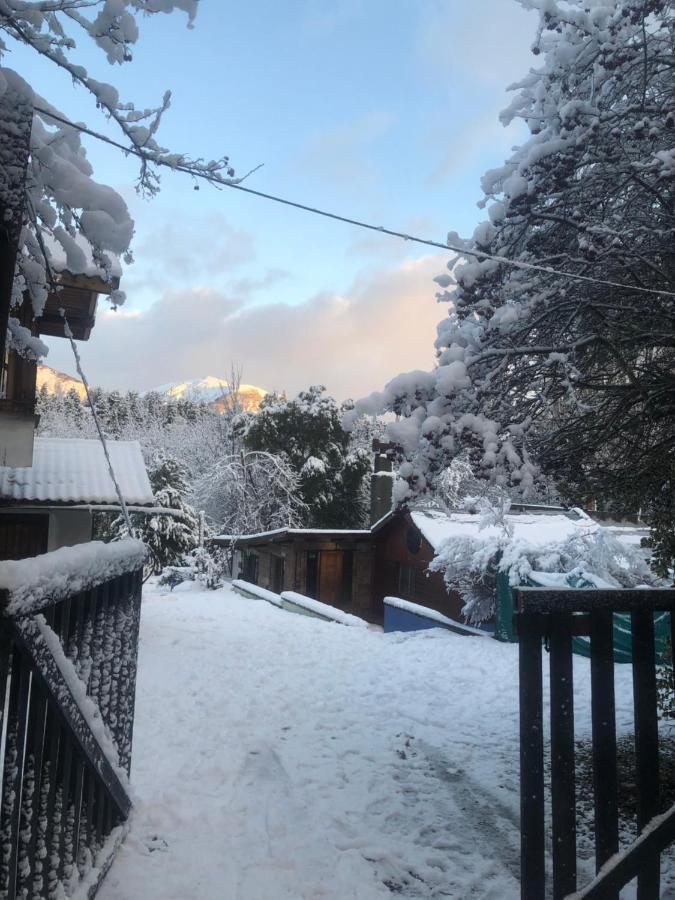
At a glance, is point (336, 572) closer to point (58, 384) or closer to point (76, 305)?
point (76, 305)

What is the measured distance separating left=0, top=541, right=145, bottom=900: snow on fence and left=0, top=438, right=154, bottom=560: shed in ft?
21.0

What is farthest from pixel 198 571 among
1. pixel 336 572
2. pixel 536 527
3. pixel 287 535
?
pixel 536 527

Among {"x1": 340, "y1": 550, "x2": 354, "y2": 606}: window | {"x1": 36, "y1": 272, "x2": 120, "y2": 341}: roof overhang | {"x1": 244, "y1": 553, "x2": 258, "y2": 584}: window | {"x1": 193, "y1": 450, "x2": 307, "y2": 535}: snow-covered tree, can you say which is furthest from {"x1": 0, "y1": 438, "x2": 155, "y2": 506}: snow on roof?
{"x1": 193, "y1": 450, "x2": 307, "y2": 535}: snow-covered tree

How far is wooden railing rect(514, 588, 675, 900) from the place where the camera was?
270 cm

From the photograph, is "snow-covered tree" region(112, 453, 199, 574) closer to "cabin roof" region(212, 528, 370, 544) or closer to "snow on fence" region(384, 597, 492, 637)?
"cabin roof" region(212, 528, 370, 544)

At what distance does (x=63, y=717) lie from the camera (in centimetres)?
236

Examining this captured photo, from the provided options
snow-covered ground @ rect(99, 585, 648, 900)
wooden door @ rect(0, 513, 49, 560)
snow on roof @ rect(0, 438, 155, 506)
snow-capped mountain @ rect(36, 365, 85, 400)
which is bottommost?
snow-covered ground @ rect(99, 585, 648, 900)

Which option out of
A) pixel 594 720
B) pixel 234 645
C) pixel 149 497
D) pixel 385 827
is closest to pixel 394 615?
pixel 234 645

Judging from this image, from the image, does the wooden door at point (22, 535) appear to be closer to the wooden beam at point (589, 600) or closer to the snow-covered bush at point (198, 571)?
the wooden beam at point (589, 600)

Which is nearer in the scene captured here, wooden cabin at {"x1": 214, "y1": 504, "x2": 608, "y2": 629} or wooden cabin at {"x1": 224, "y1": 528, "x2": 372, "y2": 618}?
wooden cabin at {"x1": 214, "y1": 504, "x2": 608, "y2": 629}

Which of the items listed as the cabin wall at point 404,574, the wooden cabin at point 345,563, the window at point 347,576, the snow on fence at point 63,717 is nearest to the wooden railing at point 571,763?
the snow on fence at point 63,717

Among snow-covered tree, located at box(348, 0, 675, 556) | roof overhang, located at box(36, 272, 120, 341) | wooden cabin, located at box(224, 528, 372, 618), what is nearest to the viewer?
snow-covered tree, located at box(348, 0, 675, 556)

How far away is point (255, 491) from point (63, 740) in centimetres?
2757

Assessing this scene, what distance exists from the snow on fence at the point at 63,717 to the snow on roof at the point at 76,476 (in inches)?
255
